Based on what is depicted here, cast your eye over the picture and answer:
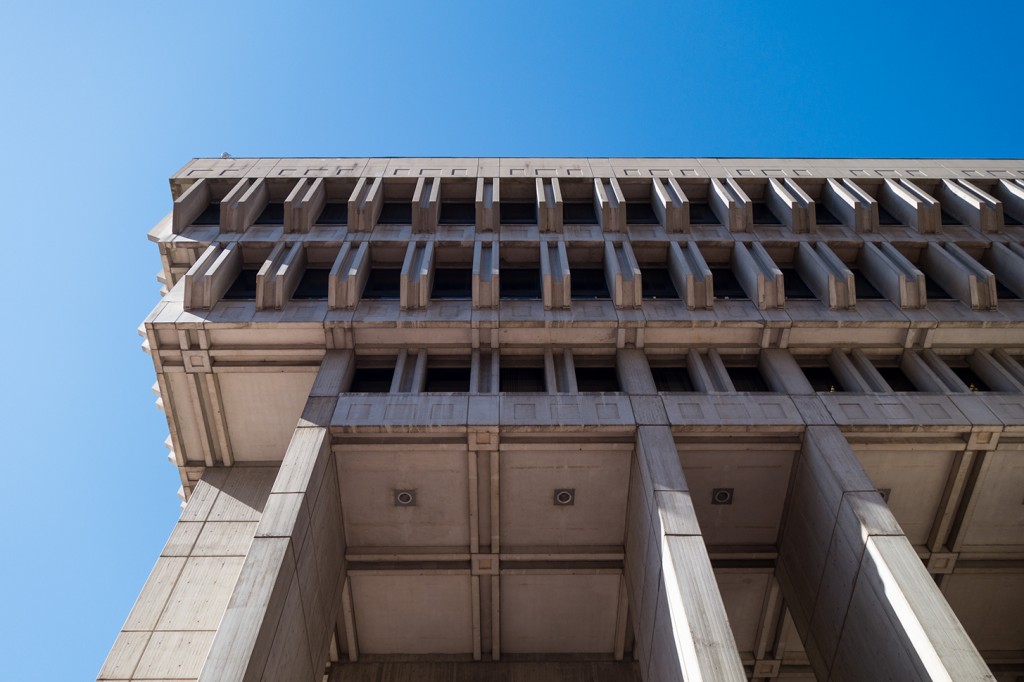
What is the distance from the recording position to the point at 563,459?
646 inches

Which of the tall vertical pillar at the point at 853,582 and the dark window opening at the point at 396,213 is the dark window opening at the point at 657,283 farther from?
the dark window opening at the point at 396,213

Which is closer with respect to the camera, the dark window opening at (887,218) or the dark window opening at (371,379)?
the dark window opening at (371,379)

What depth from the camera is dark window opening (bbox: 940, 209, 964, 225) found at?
23.0m

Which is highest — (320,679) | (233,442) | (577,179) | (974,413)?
(577,179)

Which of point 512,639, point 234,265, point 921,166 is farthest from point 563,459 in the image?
Result: point 921,166

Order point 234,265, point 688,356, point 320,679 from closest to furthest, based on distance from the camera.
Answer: point 320,679 → point 688,356 → point 234,265

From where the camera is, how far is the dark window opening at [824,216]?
22852mm

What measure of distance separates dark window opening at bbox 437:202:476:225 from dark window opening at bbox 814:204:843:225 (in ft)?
40.1

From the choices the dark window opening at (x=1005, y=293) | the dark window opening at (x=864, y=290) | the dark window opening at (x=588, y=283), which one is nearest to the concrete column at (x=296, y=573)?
the dark window opening at (x=588, y=283)

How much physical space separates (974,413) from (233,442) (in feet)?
67.3

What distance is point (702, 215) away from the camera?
23.5 meters

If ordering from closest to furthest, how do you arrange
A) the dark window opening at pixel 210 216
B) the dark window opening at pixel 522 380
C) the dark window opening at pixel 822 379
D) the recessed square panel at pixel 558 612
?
the recessed square panel at pixel 558 612
the dark window opening at pixel 522 380
the dark window opening at pixel 822 379
the dark window opening at pixel 210 216

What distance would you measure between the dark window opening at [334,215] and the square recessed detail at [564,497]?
1237cm

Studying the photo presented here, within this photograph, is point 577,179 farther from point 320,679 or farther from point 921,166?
point 320,679
